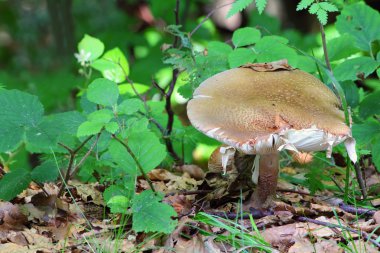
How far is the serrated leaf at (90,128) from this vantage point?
225 cm

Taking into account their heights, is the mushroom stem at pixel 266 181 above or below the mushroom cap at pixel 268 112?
below

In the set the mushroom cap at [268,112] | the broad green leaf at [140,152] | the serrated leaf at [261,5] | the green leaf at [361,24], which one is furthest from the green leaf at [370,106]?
the broad green leaf at [140,152]

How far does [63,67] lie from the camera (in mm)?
6027

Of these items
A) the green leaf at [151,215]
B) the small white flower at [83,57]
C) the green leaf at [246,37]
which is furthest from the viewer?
the small white flower at [83,57]

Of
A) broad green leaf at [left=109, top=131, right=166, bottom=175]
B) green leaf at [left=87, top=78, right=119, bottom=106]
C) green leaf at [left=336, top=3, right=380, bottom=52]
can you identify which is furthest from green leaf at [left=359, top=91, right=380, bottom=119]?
green leaf at [left=87, top=78, right=119, bottom=106]

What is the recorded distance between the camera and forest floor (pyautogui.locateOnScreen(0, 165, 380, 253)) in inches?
89.0

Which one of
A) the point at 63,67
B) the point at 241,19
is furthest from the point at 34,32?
the point at 241,19

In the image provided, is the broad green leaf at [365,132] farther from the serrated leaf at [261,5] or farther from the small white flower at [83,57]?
the small white flower at [83,57]

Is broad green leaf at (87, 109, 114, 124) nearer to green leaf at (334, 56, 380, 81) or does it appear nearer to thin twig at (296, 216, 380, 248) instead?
thin twig at (296, 216, 380, 248)

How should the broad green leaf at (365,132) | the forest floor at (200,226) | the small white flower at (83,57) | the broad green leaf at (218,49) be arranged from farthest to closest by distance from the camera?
1. the small white flower at (83,57)
2. the broad green leaf at (218,49)
3. the broad green leaf at (365,132)
4. the forest floor at (200,226)

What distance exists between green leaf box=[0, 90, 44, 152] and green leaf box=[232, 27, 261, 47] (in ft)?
3.67

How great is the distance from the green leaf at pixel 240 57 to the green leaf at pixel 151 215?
0.93 meters

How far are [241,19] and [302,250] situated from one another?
22.7 feet

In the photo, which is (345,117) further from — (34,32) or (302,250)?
(34,32)
